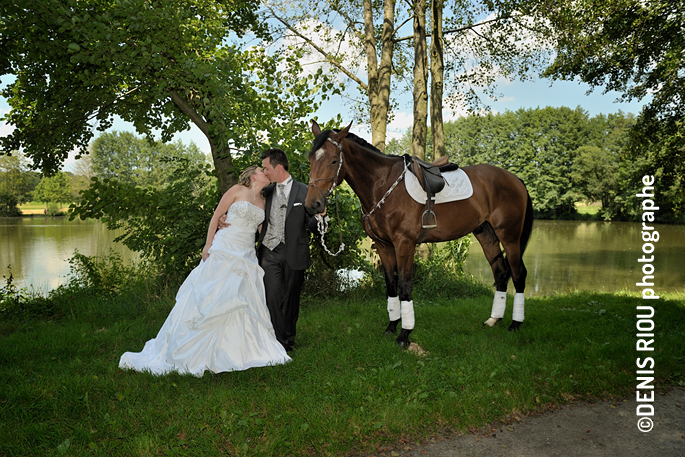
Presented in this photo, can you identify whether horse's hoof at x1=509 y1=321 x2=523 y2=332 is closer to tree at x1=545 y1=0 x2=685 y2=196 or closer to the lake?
the lake

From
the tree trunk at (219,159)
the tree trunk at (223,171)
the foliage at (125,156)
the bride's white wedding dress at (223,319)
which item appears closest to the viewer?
the bride's white wedding dress at (223,319)

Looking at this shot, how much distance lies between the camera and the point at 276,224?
4.88 meters

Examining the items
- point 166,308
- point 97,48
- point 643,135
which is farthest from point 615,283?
point 97,48

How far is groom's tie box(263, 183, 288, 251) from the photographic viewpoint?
4.88 meters

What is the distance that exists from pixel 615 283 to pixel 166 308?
14.8 m

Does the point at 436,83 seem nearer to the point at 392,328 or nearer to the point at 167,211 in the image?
the point at 167,211

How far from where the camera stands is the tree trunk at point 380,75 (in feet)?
31.9

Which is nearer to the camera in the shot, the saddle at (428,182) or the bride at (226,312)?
the bride at (226,312)

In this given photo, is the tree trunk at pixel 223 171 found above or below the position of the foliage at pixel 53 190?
below

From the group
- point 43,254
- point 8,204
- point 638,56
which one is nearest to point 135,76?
point 43,254

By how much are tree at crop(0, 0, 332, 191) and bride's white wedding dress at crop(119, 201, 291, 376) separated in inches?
120

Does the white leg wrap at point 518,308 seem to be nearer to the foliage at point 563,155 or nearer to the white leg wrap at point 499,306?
the white leg wrap at point 499,306

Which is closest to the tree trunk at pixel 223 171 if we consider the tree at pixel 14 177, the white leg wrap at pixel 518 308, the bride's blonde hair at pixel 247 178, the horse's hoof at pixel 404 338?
the bride's blonde hair at pixel 247 178

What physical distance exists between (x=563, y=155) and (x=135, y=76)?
52400 millimetres
